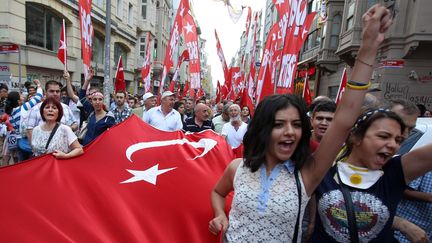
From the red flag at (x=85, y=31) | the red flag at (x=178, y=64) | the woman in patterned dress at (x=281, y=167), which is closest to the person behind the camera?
the woman in patterned dress at (x=281, y=167)

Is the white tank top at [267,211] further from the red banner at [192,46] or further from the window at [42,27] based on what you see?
the window at [42,27]

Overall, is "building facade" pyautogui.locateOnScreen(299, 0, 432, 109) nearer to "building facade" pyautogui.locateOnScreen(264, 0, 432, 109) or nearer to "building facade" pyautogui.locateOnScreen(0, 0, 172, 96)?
"building facade" pyautogui.locateOnScreen(264, 0, 432, 109)

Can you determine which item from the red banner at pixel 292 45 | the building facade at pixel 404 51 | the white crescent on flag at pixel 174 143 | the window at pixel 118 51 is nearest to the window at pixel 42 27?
the window at pixel 118 51

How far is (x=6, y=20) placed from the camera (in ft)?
39.7

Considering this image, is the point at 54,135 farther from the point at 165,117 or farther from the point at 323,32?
the point at 323,32

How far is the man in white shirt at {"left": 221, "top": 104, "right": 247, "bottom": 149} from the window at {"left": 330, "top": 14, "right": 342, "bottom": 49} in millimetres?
17930

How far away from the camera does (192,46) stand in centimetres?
1125

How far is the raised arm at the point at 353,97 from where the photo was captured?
1.35 metres

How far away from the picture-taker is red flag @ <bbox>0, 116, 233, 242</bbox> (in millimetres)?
2016

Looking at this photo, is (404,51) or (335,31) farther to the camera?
(335,31)

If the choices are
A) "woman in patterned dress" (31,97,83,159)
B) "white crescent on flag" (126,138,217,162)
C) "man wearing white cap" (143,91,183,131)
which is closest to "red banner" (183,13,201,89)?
"man wearing white cap" (143,91,183,131)

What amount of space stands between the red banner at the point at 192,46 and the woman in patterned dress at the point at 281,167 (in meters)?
9.76

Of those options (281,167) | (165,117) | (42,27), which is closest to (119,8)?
(42,27)

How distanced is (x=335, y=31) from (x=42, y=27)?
18.0 metres
